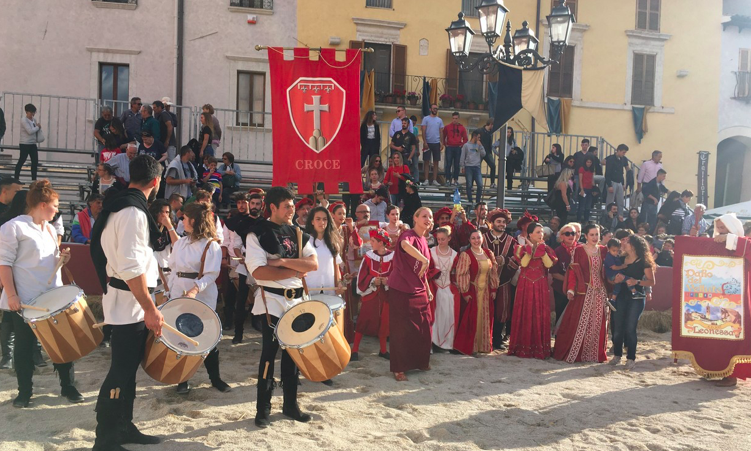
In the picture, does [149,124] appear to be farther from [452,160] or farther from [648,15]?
[648,15]

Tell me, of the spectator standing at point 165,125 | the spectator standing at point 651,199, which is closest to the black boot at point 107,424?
the spectator standing at point 165,125

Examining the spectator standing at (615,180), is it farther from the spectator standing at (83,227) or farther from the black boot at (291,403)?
the black boot at (291,403)

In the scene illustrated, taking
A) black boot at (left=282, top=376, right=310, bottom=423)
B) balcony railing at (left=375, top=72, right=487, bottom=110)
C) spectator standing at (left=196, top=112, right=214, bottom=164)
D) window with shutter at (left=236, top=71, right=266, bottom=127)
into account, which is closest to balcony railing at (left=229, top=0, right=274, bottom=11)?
window with shutter at (left=236, top=71, right=266, bottom=127)

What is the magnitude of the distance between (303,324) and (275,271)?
1.51ft

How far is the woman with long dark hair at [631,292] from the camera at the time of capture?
8516 millimetres

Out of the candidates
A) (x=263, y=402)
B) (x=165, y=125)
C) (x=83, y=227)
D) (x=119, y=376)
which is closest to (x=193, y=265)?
(x=263, y=402)

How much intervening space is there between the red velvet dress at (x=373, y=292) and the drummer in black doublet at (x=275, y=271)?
2.82 metres

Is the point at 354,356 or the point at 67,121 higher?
the point at 67,121

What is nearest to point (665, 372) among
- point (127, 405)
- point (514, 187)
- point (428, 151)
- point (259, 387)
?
point (259, 387)

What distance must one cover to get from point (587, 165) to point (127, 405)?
40.4 ft

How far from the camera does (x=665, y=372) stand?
855cm

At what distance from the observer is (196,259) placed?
21.0 feet

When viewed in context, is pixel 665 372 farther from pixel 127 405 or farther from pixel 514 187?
pixel 514 187

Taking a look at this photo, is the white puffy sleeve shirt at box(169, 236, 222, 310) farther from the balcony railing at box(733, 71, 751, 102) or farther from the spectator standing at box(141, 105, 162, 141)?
the balcony railing at box(733, 71, 751, 102)
